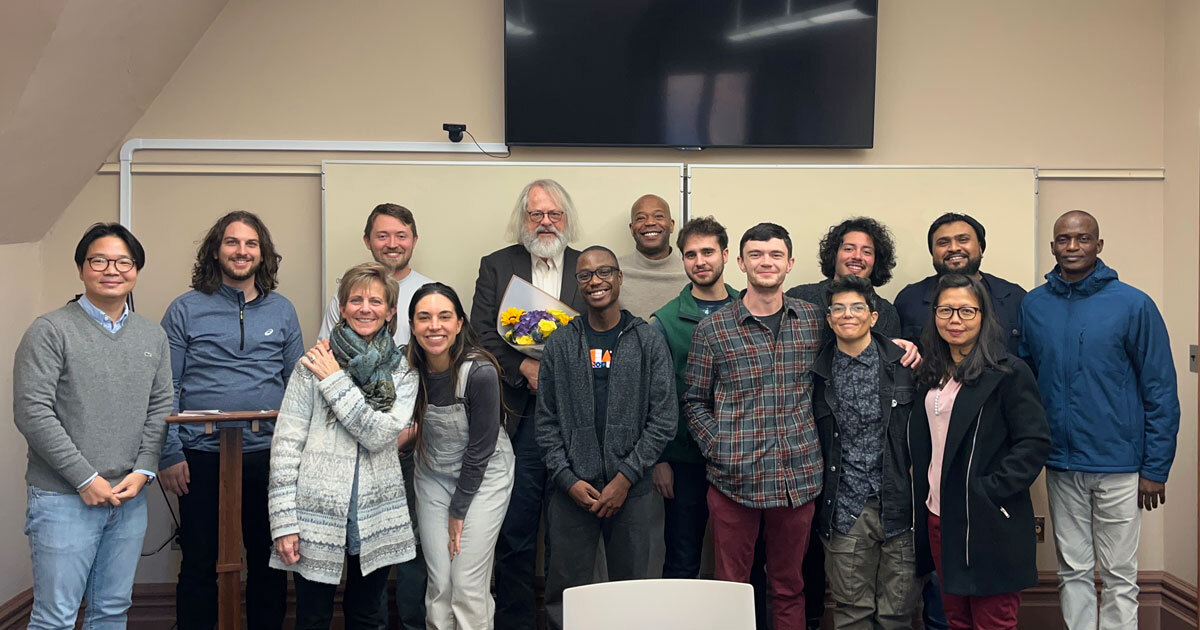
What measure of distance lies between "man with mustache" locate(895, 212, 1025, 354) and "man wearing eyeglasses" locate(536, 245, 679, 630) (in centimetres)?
118

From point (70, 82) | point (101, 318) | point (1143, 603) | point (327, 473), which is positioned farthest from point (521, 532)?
point (1143, 603)

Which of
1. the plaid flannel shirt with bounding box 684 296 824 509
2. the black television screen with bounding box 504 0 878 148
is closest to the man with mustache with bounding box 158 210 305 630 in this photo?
the black television screen with bounding box 504 0 878 148

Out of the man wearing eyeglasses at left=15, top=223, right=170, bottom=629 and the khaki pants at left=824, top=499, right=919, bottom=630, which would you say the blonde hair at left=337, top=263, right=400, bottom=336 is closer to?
the man wearing eyeglasses at left=15, top=223, right=170, bottom=629

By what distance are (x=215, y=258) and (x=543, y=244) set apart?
1.29 m

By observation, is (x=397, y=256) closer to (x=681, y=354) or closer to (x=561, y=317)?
(x=561, y=317)

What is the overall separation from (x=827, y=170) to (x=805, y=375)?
63.4 inches

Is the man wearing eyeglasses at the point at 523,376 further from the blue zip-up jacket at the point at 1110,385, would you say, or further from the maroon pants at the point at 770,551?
the blue zip-up jacket at the point at 1110,385

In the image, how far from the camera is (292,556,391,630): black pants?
2701 mm

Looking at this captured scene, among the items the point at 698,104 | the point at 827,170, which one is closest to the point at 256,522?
the point at 698,104

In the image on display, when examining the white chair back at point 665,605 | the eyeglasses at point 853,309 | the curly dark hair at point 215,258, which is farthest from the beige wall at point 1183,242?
the curly dark hair at point 215,258

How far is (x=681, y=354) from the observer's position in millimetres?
3291

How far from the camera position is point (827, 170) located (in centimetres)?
426

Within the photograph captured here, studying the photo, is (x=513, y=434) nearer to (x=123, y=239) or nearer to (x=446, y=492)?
(x=446, y=492)

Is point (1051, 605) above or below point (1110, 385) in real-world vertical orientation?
below
